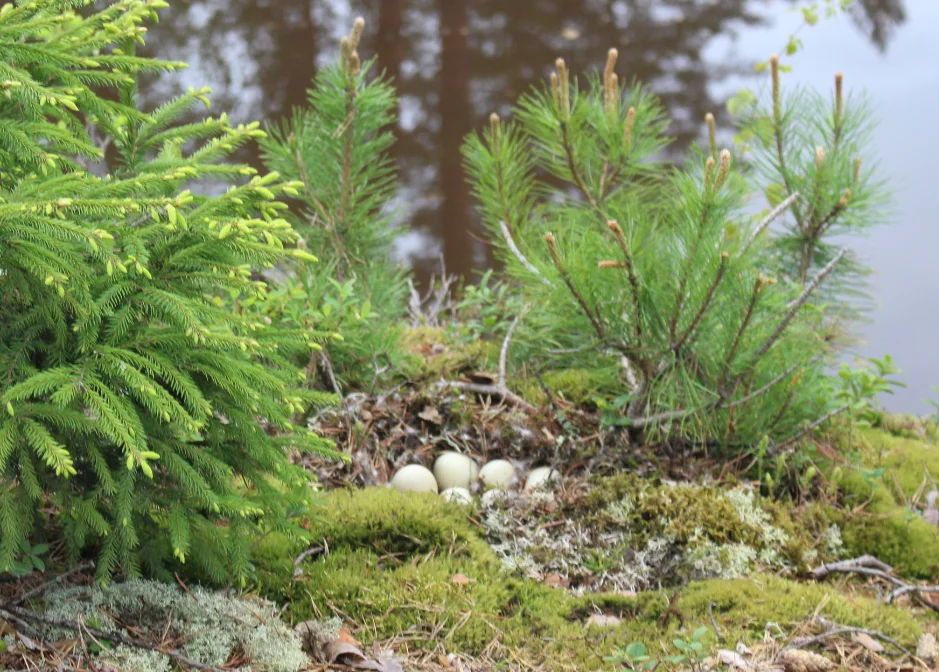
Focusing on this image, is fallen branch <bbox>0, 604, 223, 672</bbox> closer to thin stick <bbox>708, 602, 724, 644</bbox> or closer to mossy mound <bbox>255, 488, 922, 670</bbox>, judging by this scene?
mossy mound <bbox>255, 488, 922, 670</bbox>

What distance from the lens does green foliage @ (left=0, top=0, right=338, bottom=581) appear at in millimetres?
1744

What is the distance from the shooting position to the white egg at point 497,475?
9.70 ft

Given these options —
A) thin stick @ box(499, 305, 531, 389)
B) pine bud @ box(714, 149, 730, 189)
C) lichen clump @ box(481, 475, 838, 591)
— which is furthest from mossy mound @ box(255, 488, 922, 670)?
pine bud @ box(714, 149, 730, 189)

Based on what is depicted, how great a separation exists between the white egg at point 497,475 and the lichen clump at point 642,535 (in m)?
0.13

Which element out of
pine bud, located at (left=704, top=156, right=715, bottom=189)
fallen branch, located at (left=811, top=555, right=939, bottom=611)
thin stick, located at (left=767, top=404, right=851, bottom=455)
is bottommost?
fallen branch, located at (left=811, top=555, right=939, bottom=611)

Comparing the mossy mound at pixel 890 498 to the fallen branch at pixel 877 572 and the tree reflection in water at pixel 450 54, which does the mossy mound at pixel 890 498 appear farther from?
the tree reflection in water at pixel 450 54

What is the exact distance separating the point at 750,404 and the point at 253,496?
71.5 inches

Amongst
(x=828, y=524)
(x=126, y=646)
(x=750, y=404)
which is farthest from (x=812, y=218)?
(x=126, y=646)

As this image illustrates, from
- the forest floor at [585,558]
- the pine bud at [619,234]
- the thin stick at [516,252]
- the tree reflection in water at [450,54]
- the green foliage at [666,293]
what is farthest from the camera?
the tree reflection in water at [450,54]

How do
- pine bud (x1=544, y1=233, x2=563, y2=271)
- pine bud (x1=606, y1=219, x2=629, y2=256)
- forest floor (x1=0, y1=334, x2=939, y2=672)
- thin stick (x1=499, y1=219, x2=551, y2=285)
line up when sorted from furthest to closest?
thin stick (x1=499, y1=219, x2=551, y2=285) → pine bud (x1=544, y1=233, x2=563, y2=271) → pine bud (x1=606, y1=219, x2=629, y2=256) → forest floor (x1=0, y1=334, x2=939, y2=672)

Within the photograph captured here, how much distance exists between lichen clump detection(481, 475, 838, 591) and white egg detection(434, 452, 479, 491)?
19 cm

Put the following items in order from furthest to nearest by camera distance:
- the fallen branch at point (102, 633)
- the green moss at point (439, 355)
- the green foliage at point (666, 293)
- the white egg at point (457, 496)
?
1. the green moss at point (439, 355)
2. the white egg at point (457, 496)
3. the green foliage at point (666, 293)
4. the fallen branch at point (102, 633)

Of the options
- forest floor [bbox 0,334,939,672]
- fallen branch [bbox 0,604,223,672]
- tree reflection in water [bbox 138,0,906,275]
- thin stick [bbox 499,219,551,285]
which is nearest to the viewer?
fallen branch [bbox 0,604,223,672]

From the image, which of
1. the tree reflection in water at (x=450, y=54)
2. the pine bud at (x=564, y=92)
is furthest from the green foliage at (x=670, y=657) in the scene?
the tree reflection in water at (x=450, y=54)
